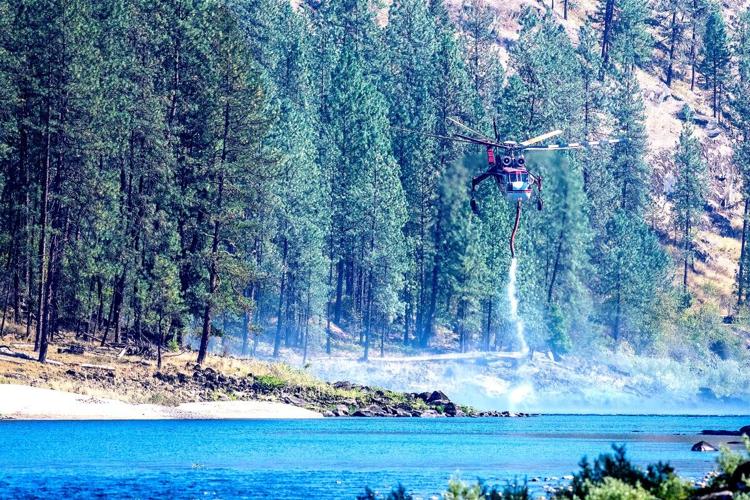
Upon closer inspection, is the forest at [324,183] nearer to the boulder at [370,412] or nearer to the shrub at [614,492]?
the boulder at [370,412]

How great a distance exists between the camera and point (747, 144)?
165m

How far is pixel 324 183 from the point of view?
133 m

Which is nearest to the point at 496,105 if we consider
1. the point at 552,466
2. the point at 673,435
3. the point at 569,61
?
the point at 569,61

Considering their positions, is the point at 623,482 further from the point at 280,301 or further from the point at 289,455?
the point at 280,301

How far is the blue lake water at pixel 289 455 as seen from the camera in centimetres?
5059

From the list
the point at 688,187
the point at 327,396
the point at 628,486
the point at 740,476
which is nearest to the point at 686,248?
the point at 688,187

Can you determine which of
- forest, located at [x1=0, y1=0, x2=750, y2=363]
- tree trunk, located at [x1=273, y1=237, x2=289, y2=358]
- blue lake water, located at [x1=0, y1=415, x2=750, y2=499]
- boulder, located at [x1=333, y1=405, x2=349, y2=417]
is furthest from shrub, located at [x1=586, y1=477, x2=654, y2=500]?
tree trunk, located at [x1=273, y1=237, x2=289, y2=358]

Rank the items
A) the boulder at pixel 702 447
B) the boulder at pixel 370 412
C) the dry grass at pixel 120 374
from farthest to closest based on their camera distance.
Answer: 1. the boulder at pixel 370 412
2. the dry grass at pixel 120 374
3. the boulder at pixel 702 447

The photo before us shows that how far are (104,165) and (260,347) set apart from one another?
30.5 meters

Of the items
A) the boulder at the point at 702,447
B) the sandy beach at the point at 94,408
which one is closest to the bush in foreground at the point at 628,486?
the boulder at the point at 702,447

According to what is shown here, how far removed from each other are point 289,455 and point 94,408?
67.4ft

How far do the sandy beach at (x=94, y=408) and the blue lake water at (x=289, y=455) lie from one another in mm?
1513

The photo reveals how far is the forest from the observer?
8931cm

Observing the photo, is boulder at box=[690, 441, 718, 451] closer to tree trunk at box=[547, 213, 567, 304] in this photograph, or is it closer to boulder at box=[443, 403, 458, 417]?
boulder at box=[443, 403, 458, 417]
